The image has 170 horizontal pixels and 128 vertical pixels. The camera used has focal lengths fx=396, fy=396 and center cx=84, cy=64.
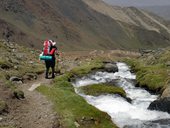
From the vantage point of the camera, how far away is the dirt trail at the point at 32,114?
74.0ft

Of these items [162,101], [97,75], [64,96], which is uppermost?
[64,96]

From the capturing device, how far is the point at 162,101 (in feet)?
116


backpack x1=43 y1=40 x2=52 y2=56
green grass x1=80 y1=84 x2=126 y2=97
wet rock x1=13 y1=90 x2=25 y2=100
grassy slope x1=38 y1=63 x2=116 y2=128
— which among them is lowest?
green grass x1=80 y1=84 x2=126 y2=97

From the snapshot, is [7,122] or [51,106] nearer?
[7,122]

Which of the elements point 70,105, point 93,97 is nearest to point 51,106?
point 70,105

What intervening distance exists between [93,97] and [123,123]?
994 centimetres

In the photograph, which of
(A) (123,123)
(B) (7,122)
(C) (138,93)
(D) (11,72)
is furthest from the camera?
(C) (138,93)

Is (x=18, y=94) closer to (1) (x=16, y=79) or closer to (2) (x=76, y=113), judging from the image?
(2) (x=76, y=113)

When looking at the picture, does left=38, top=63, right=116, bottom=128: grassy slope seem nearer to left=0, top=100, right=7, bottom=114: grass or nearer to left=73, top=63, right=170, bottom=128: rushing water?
left=73, top=63, right=170, bottom=128: rushing water

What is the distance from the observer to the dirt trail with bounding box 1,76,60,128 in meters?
22.6

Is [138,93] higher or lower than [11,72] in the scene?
lower

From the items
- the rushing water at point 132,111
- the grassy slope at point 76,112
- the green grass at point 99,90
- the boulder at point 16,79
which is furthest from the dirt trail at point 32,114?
the green grass at point 99,90

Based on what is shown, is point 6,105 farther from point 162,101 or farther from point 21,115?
point 162,101

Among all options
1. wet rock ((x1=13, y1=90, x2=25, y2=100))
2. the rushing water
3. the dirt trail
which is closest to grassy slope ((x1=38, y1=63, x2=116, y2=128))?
the dirt trail
